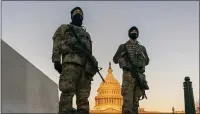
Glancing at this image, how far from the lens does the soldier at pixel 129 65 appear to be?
6840mm

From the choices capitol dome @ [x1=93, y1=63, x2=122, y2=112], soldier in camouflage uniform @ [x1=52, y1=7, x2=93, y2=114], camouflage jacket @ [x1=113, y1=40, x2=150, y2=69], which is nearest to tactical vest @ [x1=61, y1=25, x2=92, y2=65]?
soldier in camouflage uniform @ [x1=52, y1=7, x2=93, y2=114]

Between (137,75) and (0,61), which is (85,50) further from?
(0,61)

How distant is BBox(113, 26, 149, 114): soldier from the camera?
6840 mm

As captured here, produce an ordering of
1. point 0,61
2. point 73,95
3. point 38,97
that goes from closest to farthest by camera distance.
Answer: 1. point 73,95
2. point 0,61
3. point 38,97

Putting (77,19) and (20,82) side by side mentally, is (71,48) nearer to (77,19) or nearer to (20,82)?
(77,19)

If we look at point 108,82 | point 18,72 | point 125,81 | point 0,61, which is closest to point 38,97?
point 18,72

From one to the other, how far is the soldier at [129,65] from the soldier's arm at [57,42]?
145 cm

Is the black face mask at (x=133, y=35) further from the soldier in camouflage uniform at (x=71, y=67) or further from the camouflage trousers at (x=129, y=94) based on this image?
the soldier in camouflage uniform at (x=71, y=67)

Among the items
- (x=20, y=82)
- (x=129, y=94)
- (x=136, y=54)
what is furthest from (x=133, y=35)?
(x=20, y=82)

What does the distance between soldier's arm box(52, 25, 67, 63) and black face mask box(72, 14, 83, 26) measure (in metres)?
0.22

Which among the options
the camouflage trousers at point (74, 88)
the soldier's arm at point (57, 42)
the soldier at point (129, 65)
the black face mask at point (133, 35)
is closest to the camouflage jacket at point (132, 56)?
the soldier at point (129, 65)

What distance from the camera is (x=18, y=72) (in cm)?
1800

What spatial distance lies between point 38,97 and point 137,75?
12.2 meters

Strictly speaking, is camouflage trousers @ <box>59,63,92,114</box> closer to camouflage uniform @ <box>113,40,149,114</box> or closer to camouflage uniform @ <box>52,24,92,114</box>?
camouflage uniform @ <box>52,24,92,114</box>
